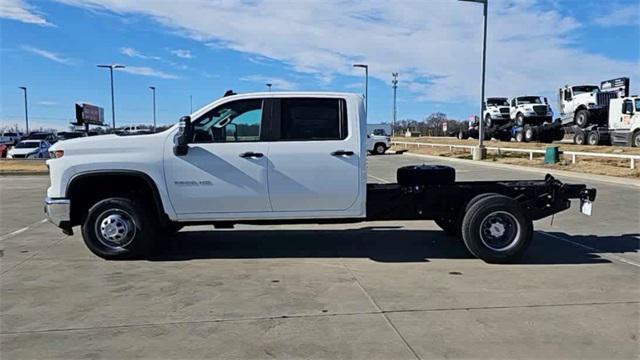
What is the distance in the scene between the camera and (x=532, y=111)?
38688 mm

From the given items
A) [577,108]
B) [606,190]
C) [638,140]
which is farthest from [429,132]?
[606,190]

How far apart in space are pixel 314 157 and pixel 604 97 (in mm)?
32117

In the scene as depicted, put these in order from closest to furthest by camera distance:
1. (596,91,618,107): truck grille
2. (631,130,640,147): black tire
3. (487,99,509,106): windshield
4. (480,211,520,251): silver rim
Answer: (480,211,520,251): silver rim
(631,130,640,147): black tire
(596,91,618,107): truck grille
(487,99,509,106): windshield

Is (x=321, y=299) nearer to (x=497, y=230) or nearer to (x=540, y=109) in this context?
(x=497, y=230)

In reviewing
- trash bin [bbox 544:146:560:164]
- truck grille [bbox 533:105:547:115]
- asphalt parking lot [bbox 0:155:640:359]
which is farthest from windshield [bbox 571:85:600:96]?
asphalt parking lot [bbox 0:155:640:359]

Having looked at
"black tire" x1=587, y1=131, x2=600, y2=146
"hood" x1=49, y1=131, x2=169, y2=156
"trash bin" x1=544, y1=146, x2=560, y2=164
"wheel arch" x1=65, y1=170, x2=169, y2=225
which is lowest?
"trash bin" x1=544, y1=146, x2=560, y2=164

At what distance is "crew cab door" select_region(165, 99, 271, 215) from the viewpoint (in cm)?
678

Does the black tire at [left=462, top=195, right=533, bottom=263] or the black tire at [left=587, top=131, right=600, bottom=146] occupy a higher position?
the black tire at [left=587, top=131, right=600, bottom=146]

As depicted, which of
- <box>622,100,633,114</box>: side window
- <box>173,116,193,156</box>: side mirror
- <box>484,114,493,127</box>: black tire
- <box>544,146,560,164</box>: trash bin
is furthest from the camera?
<box>484,114,493,127</box>: black tire

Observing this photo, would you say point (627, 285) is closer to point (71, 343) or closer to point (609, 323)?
point (609, 323)

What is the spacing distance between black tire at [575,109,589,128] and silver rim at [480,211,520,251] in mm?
30289

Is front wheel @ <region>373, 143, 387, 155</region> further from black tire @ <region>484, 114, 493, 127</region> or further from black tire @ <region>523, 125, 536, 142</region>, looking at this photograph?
black tire @ <region>484, 114, 493, 127</region>

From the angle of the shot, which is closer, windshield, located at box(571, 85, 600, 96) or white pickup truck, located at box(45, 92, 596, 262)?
white pickup truck, located at box(45, 92, 596, 262)

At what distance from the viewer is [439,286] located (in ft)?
19.5
